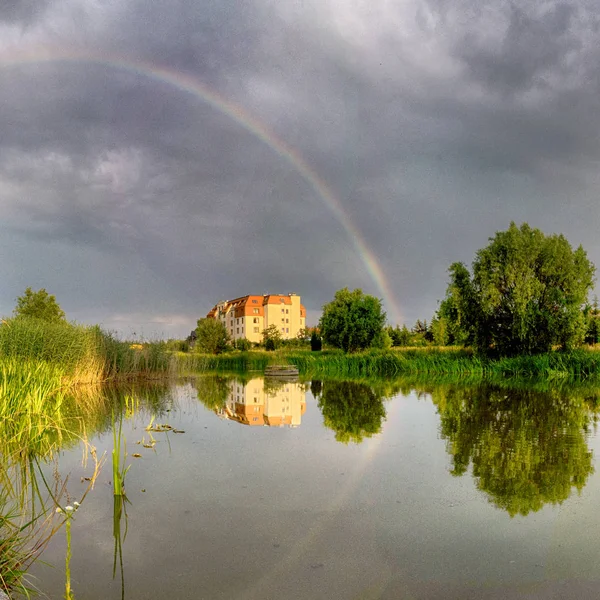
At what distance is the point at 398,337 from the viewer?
57.3 meters

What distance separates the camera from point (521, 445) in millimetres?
8734

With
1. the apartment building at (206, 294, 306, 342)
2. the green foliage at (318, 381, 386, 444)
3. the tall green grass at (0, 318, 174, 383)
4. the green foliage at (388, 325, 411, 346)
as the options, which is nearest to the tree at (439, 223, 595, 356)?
the green foliage at (318, 381, 386, 444)

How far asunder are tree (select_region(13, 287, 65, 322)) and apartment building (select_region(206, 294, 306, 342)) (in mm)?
54008

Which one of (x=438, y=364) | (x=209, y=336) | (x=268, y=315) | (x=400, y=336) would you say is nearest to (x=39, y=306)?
(x=209, y=336)

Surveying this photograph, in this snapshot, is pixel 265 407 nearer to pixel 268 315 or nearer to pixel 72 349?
pixel 72 349

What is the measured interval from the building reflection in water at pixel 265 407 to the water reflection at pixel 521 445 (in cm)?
361

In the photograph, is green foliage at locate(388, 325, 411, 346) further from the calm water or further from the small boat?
the calm water

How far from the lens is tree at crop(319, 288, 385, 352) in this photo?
46875 millimetres

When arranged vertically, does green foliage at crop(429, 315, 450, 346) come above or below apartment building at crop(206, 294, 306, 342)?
below

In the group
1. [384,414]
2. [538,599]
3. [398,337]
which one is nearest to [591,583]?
[538,599]

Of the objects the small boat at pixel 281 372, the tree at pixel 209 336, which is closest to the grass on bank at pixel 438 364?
the small boat at pixel 281 372

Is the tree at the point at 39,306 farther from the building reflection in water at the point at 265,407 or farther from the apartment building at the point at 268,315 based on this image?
the apartment building at the point at 268,315

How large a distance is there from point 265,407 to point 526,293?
66.3ft

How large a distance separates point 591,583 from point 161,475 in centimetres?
507
